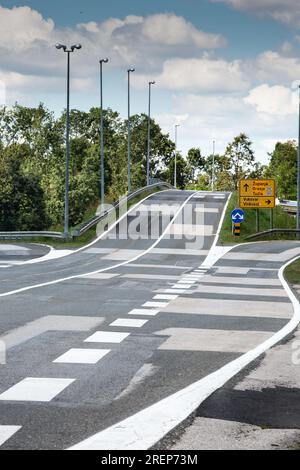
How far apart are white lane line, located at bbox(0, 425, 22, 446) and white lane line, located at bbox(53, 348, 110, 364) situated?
3.24 meters

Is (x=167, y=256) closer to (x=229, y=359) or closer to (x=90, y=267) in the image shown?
(x=90, y=267)

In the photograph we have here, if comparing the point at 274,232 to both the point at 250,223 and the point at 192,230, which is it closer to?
the point at 192,230

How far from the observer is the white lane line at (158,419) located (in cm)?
677

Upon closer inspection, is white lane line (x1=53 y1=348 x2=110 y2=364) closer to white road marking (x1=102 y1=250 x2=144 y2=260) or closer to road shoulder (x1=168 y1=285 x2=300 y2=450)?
road shoulder (x1=168 y1=285 x2=300 y2=450)

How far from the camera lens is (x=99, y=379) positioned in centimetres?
953

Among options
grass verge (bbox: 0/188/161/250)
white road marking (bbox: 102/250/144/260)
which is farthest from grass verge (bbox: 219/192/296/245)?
grass verge (bbox: 0/188/161/250)

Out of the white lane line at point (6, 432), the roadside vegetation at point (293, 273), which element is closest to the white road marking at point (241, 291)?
the roadside vegetation at point (293, 273)

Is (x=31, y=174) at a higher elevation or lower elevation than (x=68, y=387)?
higher

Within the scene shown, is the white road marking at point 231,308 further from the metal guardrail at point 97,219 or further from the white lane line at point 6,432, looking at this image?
the metal guardrail at point 97,219

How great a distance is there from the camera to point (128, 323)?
1438cm

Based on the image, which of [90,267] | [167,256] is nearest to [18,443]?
[90,267]

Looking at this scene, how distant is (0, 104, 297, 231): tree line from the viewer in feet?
229
